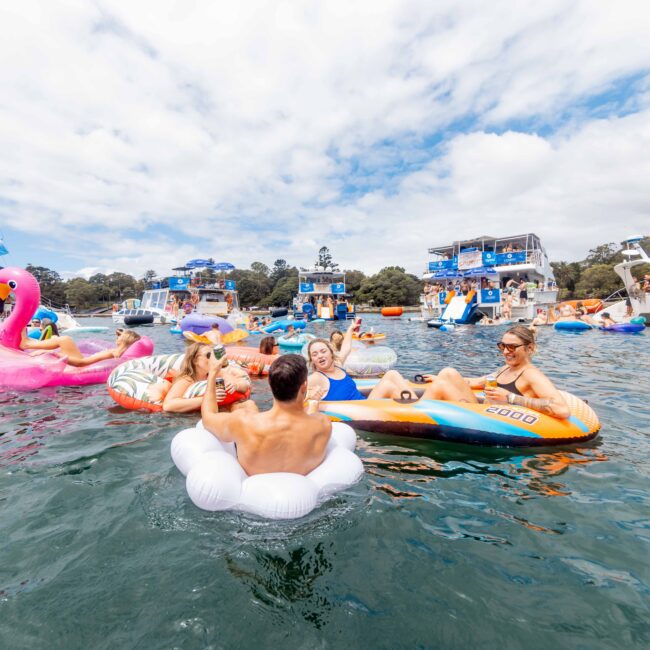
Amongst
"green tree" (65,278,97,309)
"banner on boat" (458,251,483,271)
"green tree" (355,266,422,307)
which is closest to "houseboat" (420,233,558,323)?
"banner on boat" (458,251,483,271)

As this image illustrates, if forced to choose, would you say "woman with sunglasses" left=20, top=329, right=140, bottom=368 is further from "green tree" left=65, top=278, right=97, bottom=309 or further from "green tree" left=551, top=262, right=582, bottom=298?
"green tree" left=65, top=278, right=97, bottom=309

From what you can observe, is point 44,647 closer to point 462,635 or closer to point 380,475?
point 462,635

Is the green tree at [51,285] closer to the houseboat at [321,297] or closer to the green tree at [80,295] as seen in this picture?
the green tree at [80,295]

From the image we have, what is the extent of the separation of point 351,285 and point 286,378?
66.4 meters

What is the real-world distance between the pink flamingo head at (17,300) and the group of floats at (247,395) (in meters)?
0.02

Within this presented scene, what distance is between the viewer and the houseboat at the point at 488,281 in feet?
81.6

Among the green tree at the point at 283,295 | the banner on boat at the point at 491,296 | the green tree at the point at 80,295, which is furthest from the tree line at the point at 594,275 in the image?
the green tree at the point at 80,295

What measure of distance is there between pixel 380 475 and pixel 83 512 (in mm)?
2464

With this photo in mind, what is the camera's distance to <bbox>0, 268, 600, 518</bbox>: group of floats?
2.72 metres

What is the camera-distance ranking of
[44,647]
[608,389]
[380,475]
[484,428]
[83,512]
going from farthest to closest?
[608,389], [484,428], [380,475], [83,512], [44,647]

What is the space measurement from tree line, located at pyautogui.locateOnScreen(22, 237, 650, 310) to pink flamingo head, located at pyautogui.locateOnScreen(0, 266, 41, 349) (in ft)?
126

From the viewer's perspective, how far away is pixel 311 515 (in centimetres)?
281

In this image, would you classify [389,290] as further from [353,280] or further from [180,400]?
[180,400]

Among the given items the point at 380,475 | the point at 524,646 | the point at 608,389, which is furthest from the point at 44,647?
the point at 608,389
